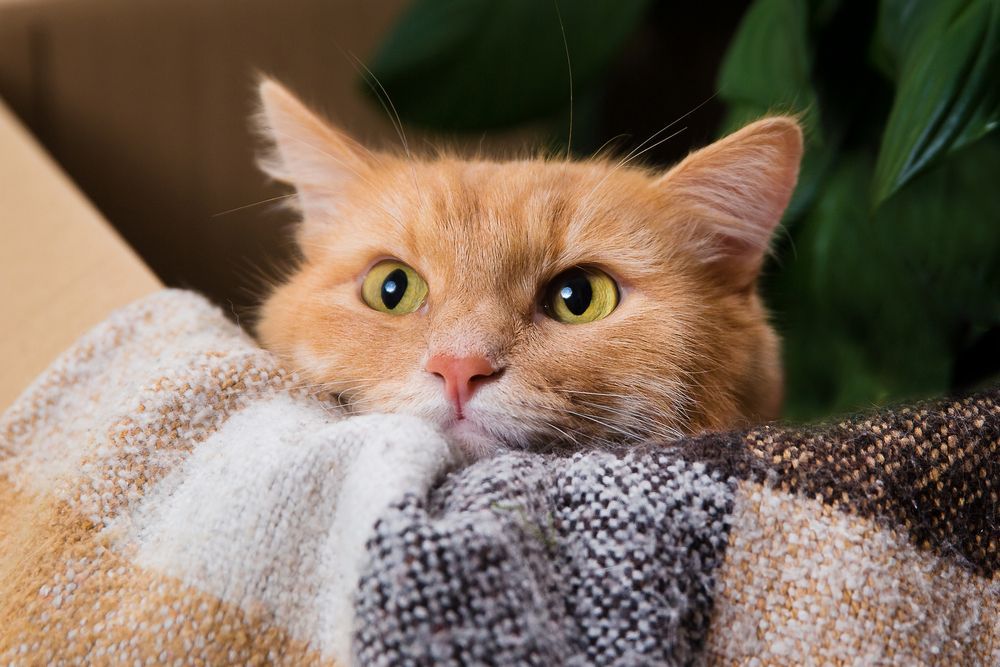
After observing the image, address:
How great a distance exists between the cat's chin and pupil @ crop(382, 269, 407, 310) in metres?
0.24

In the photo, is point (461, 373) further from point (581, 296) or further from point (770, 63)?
point (770, 63)

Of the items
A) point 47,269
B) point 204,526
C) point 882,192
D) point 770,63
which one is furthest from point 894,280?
point 47,269

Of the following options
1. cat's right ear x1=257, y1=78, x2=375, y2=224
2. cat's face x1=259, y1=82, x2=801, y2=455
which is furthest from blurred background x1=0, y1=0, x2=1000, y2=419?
cat's right ear x1=257, y1=78, x2=375, y2=224

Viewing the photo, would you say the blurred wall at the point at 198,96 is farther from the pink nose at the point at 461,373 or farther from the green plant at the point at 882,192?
the pink nose at the point at 461,373

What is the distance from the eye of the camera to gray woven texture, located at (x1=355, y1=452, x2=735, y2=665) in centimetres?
57

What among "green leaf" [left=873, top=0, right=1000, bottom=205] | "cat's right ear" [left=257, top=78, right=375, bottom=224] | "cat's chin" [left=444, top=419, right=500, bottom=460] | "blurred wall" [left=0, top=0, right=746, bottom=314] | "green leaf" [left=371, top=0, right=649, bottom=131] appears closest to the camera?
"cat's chin" [left=444, top=419, right=500, bottom=460]

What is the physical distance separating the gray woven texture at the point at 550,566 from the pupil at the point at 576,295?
329 millimetres

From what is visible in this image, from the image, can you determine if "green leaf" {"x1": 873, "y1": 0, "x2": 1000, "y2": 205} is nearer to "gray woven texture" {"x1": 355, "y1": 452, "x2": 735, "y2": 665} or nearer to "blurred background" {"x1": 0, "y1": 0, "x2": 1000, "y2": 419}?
"blurred background" {"x1": 0, "y1": 0, "x2": 1000, "y2": 419}

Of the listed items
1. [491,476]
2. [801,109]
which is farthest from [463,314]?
[801,109]

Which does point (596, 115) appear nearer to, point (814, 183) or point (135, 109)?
point (814, 183)

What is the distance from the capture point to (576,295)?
1016 mm

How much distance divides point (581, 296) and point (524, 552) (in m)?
0.46

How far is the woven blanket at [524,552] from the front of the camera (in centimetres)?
59

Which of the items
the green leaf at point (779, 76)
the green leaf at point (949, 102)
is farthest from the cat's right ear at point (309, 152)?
the green leaf at point (949, 102)
